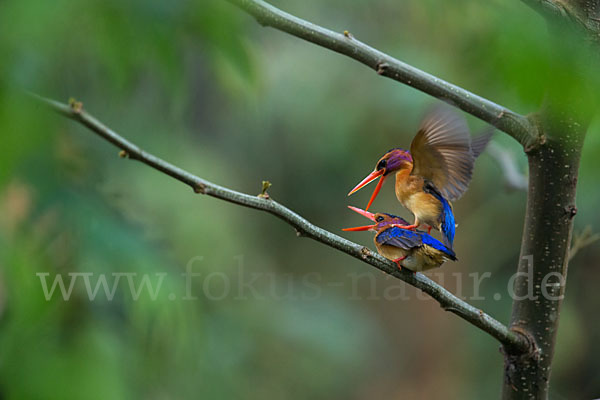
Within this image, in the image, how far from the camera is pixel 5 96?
0.69m

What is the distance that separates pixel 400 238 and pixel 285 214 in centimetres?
40

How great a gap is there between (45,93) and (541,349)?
991 mm

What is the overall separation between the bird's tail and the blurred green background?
165mm

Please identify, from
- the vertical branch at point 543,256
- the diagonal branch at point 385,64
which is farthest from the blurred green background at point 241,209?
the vertical branch at point 543,256

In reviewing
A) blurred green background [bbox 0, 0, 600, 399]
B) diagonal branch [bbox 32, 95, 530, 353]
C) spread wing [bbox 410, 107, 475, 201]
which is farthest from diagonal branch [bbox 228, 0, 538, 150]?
diagonal branch [bbox 32, 95, 530, 353]

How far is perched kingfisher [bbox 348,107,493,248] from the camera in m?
1.39

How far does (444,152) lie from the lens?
145cm

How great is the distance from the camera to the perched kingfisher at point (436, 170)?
1.39 metres

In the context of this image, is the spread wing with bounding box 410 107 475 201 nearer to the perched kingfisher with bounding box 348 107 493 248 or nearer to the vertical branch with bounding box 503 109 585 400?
the perched kingfisher with bounding box 348 107 493 248

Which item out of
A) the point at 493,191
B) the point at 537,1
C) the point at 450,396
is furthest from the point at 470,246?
the point at 537,1

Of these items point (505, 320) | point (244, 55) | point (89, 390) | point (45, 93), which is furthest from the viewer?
point (505, 320)


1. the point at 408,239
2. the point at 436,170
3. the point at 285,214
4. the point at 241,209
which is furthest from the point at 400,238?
the point at 241,209

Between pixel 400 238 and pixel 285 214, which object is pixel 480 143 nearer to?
pixel 400 238

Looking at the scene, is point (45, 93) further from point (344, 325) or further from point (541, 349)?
point (344, 325)
